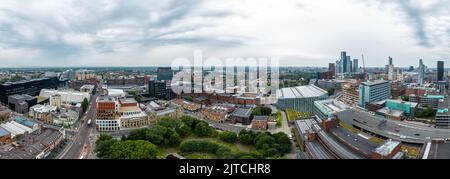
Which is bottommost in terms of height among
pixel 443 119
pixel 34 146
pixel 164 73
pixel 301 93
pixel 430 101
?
pixel 34 146

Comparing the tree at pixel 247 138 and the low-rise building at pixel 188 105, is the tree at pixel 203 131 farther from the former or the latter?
the low-rise building at pixel 188 105

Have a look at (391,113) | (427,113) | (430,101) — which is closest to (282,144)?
(391,113)

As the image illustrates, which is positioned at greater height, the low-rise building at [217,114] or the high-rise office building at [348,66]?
the high-rise office building at [348,66]

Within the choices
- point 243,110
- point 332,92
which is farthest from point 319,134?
point 332,92

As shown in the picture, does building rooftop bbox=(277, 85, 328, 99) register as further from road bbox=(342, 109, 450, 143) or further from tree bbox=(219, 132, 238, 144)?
tree bbox=(219, 132, 238, 144)

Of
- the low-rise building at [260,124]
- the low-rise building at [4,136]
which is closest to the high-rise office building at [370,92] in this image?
the low-rise building at [260,124]

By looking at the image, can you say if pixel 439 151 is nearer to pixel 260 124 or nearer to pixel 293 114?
pixel 260 124

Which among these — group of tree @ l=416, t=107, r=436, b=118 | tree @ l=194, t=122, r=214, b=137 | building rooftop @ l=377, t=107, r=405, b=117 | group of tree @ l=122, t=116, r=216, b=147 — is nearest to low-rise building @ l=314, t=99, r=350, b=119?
building rooftop @ l=377, t=107, r=405, b=117

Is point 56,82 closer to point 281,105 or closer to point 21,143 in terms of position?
point 21,143
